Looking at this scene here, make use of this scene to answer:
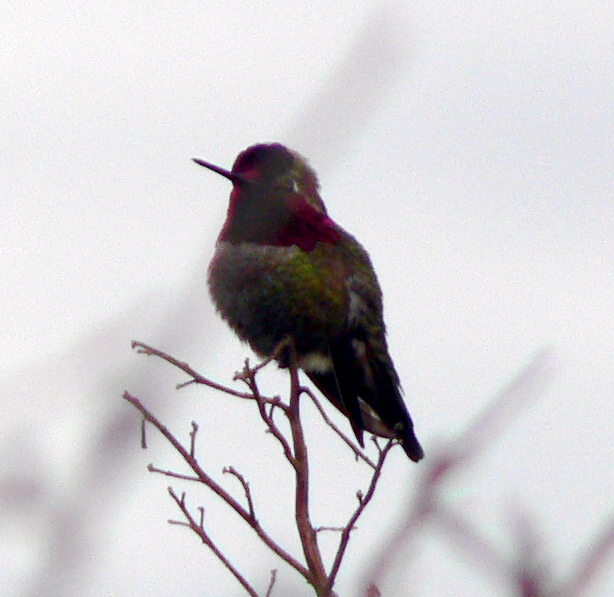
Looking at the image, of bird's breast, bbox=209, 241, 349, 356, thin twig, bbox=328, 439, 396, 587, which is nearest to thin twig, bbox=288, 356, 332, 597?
thin twig, bbox=328, 439, 396, 587


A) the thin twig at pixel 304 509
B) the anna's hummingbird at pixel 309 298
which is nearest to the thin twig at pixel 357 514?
the thin twig at pixel 304 509

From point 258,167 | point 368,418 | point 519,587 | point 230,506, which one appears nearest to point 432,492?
point 519,587

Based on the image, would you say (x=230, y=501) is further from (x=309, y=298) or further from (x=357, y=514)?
(x=309, y=298)

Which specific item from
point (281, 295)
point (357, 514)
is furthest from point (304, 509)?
point (281, 295)

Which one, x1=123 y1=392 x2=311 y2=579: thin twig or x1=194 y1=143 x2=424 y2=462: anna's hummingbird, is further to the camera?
A: x1=194 y1=143 x2=424 y2=462: anna's hummingbird

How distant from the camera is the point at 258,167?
5.61m

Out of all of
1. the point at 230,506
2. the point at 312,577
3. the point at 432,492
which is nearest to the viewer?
the point at 432,492

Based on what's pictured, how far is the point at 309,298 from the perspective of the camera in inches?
203

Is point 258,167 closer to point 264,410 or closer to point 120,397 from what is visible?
point 264,410

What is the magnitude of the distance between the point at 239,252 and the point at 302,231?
301 mm

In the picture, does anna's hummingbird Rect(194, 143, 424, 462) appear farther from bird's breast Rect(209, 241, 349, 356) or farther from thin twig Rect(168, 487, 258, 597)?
thin twig Rect(168, 487, 258, 597)

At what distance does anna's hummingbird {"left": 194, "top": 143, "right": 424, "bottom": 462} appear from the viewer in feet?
16.9

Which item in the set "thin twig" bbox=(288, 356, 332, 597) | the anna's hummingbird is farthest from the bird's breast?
"thin twig" bbox=(288, 356, 332, 597)

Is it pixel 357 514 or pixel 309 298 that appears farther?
pixel 309 298
